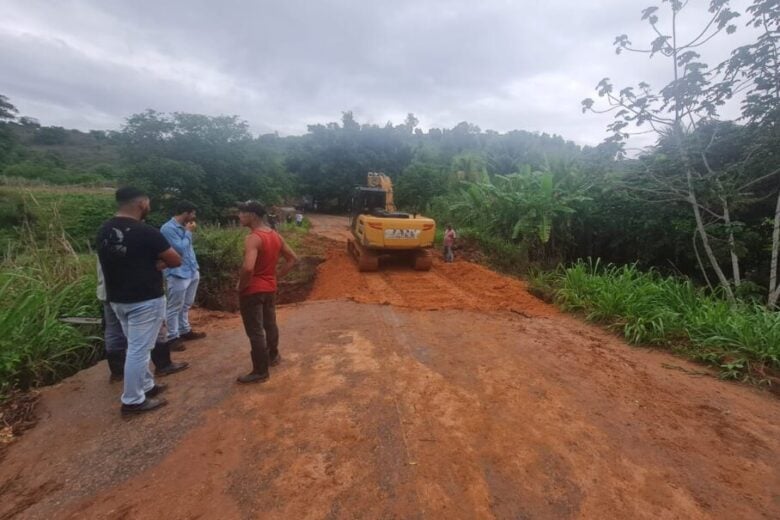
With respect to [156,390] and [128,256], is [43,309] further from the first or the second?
[128,256]

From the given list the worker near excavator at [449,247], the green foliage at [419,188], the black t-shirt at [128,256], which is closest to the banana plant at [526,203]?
the worker near excavator at [449,247]

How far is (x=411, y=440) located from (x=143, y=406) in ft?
6.77

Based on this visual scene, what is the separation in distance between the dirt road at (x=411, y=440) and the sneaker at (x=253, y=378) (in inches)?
3.3

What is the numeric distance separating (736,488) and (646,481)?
0.53 meters

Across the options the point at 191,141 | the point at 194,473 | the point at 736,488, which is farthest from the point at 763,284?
the point at 191,141

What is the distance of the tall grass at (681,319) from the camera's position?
3.95 m

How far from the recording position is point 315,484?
2.21 metres

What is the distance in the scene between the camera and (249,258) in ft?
10.4

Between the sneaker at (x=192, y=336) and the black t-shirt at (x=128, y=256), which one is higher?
the black t-shirt at (x=128, y=256)

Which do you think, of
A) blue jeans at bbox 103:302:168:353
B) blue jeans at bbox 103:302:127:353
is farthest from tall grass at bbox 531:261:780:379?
blue jeans at bbox 103:302:127:353

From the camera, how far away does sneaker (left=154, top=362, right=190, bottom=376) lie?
141 inches

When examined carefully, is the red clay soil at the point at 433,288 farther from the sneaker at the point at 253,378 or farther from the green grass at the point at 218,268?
the sneaker at the point at 253,378

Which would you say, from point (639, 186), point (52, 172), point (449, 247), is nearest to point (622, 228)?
point (639, 186)

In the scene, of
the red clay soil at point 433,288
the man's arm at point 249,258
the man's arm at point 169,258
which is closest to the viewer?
the man's arm at point 169,258
